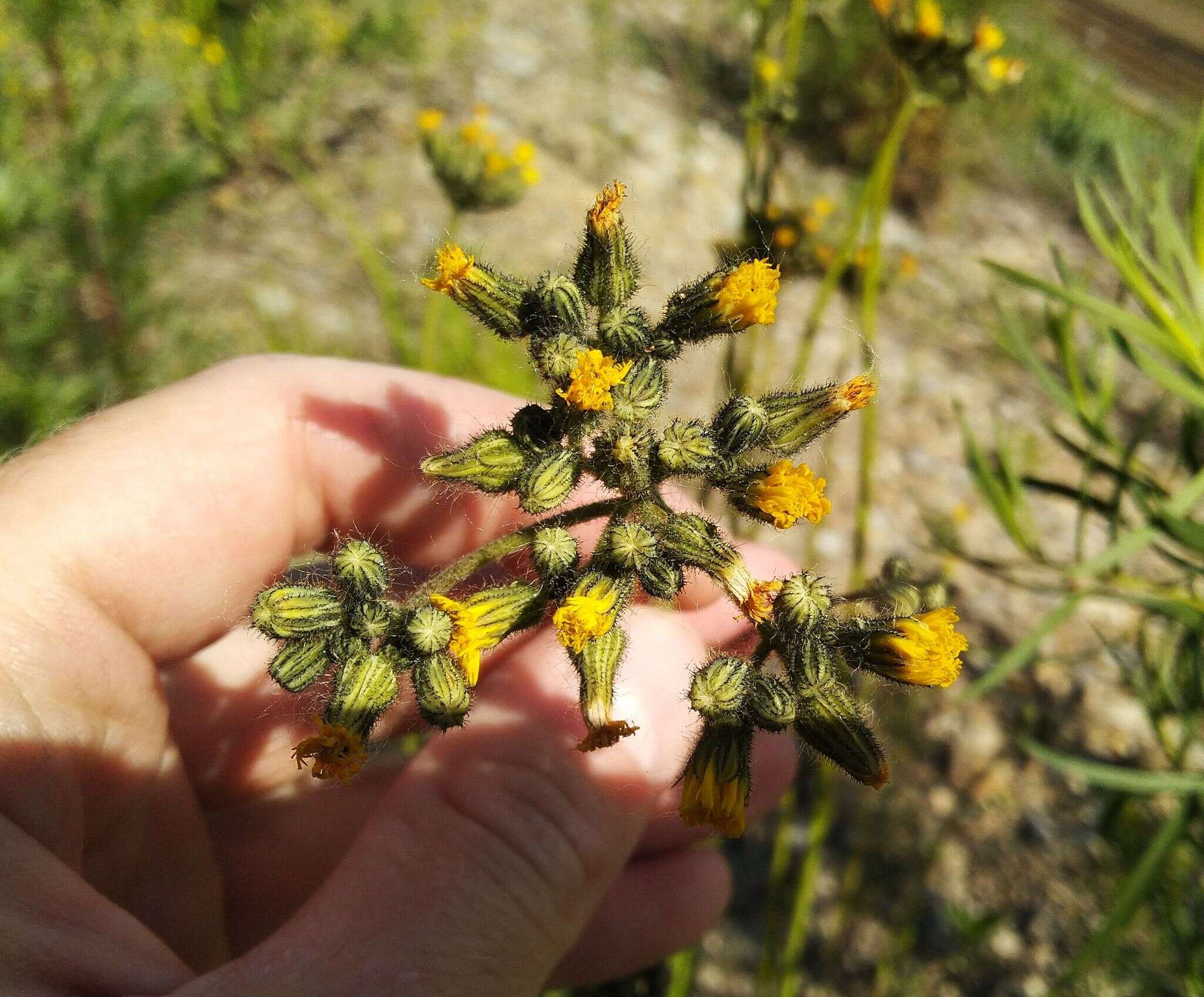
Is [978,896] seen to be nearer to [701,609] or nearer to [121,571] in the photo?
[701,609]

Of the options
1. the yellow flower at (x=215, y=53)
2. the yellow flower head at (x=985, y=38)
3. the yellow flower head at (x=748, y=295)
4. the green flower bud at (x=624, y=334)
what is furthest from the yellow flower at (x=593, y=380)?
the yellow flower at (x=215, y=53)

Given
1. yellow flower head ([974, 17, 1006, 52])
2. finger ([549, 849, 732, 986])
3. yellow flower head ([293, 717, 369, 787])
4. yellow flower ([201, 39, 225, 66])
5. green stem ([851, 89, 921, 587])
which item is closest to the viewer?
yellow flower head ([293, 717, 369, 787])

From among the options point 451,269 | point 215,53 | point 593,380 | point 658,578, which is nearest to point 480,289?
point 451,269

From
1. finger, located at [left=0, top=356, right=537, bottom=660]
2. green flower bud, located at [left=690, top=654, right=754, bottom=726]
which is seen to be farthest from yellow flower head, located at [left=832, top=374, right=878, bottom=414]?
finger, located at [left=0, top=356, right=537, bottom=660]

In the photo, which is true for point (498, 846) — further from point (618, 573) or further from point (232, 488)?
point (232, 488)

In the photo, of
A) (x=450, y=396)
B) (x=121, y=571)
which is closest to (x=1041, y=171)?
(x=450, y=396)

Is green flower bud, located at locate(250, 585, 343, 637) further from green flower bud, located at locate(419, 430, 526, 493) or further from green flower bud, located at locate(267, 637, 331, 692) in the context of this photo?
green flower bud, located at locate(419, 430, 526, 493)
